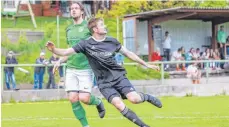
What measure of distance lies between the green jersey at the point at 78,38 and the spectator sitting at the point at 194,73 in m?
13.5

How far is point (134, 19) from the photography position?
112ft

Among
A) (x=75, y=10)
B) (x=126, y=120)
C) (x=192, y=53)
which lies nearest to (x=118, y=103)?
(x=75, y=10)

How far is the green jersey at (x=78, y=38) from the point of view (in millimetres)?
12328

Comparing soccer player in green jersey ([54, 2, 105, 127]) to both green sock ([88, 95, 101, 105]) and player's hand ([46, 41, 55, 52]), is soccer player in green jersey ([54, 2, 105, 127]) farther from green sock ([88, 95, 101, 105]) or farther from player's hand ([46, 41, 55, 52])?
player's hand ([46, 41, 55, 52])

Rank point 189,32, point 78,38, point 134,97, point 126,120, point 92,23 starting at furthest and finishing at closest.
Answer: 1. point 189,32
2. point 126,120
3. point 78,38
4. point 92,23
5. point 134,97

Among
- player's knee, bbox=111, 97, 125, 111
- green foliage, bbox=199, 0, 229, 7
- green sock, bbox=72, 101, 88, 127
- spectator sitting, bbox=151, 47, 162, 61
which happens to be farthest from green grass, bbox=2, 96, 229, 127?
green foliage, bbox=199, 0, 229, 7

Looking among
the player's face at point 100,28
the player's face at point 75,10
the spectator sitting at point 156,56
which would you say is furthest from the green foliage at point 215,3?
the player's face at point 100,28

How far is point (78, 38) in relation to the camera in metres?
12.4

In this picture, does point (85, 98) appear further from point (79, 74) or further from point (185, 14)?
point (185, 14)

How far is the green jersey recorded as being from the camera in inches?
485

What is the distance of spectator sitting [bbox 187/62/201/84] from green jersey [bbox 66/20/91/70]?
Answer: 13537 mm

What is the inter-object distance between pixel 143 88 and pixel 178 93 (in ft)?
4.51

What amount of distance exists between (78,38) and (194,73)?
13.8 meters

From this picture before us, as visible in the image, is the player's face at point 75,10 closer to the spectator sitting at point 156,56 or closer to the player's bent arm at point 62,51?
the player's bent arm at point 62,51
